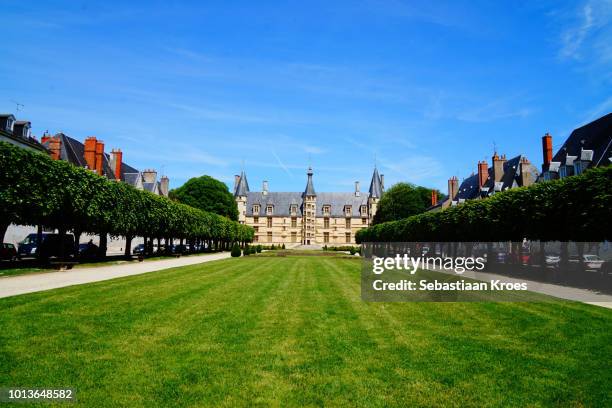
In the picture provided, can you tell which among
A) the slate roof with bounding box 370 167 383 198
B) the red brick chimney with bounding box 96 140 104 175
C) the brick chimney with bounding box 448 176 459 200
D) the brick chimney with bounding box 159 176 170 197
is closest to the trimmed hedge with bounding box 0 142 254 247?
the red brick chimney with bounding box 96 140 104 175

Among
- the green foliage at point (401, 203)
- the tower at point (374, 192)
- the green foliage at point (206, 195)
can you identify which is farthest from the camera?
the tower at point (374, 192)

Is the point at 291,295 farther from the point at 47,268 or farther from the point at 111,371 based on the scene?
the point at 47,268

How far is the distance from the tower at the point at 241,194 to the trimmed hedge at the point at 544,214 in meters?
79.3

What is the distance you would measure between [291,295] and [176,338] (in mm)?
6459

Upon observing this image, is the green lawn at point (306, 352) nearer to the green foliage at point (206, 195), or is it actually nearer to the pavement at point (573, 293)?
the pavement at point (573, 293)

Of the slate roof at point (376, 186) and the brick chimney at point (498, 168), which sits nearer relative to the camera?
the brick chimney at point (498, 168)

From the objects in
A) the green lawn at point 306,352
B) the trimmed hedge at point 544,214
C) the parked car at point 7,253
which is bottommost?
the green lawn at point 306,352

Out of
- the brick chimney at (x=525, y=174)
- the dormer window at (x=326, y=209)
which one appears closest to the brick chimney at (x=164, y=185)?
the dormer window at (x=326, y=209)

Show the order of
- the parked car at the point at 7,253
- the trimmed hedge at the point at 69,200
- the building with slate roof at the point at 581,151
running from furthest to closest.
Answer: the building with slate roof at the point at 581,151 < the parked car at the point at 7,253 < the trimmed hedge at the point at 69,200

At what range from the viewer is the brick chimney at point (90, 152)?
4938cm

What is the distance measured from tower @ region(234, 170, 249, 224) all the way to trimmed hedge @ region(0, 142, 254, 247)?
6765cm

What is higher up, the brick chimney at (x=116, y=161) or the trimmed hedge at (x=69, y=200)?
the brick chimney at (x=116, y=161)

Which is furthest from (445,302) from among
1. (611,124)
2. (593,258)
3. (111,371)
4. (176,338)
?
(611,124)

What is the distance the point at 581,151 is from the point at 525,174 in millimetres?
9987
